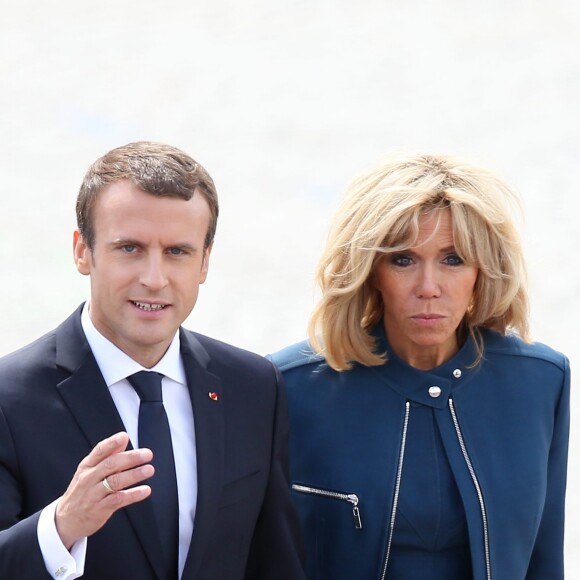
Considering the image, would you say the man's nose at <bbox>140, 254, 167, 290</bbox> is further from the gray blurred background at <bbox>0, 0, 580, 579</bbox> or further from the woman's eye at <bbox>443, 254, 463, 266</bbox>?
the gray blurred background at <bbox>0, 0, 580, 579</bbox>

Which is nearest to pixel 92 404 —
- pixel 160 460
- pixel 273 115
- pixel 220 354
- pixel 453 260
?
pixel 160 460

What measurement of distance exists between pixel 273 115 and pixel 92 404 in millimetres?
7001

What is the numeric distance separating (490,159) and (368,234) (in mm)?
5764

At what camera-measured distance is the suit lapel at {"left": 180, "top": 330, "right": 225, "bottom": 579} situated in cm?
310

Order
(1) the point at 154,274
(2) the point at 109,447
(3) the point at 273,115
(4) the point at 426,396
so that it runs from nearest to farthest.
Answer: (2) the point at 109,447 → (1) the point at 154,274 → (4) the point at 426,396 → (3) the point at 273,115

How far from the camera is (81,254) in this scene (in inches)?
126

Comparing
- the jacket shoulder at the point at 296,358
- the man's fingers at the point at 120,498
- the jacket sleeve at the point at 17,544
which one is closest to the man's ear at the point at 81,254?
the jacket sleeve at the point at 17,544

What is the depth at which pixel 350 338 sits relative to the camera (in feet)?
12.4

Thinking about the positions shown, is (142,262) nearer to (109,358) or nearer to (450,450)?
(109,358)

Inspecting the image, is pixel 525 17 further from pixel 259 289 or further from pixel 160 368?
pixel 160 368

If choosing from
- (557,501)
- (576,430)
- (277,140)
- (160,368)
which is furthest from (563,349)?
(160,368)

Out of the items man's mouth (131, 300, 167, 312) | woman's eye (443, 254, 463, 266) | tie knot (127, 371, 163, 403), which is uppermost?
woman's eye (443, 254, 463, 266)

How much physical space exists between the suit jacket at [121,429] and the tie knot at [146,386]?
0.08 metres

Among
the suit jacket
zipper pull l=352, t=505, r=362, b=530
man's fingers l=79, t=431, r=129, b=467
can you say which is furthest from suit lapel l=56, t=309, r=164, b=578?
zipper pull l=352, t=505, r=362, b=530
